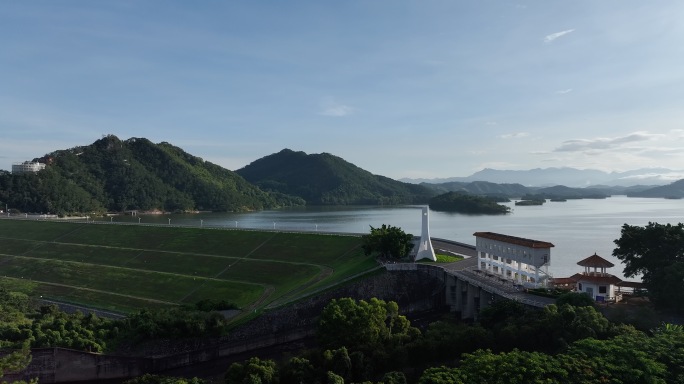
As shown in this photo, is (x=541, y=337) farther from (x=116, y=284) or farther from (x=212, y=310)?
(x=116, y=284)

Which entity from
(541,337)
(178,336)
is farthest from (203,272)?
(541,337)

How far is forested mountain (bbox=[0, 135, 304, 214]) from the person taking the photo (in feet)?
382

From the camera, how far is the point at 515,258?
34.9 m

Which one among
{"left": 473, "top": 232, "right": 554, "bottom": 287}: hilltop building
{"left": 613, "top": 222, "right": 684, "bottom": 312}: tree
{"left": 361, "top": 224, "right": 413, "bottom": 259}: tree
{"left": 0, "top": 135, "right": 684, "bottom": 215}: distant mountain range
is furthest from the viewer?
{"left": 0, "top": 135, "right": 684, "bottom": 215}: distant mountain range

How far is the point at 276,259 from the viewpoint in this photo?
164 ft

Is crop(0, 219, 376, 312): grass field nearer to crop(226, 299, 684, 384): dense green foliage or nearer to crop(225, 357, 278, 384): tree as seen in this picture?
crop(226, 299, 684, 384): dense green foliage

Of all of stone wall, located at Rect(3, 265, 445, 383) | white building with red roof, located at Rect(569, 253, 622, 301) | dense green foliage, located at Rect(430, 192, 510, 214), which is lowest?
stone wall, located at Rect(3, 265, 445, 383)

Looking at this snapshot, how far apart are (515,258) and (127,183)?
132790 mm

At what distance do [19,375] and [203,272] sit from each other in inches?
909

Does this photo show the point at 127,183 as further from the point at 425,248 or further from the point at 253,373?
the point at 253,373

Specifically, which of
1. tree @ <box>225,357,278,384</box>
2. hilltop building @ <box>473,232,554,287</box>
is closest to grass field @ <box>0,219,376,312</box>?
hilltop building @ <box>473,232,554,287</box>

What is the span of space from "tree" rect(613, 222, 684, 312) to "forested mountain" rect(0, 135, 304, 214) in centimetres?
11567

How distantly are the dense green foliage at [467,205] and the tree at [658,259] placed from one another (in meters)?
103

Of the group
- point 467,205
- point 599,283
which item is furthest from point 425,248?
point 467,205
